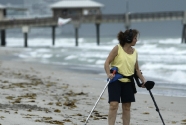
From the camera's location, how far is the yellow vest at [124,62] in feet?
28.3

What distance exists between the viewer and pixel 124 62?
28.3 feet

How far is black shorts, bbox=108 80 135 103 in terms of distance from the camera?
28.2 feet

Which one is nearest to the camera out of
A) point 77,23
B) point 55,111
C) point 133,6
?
point 55,111

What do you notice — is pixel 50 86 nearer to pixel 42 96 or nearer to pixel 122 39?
pixel 42 96

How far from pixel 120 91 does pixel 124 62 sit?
380mm

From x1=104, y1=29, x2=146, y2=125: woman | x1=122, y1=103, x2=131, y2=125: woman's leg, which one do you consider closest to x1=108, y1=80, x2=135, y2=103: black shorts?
x1=104, y1=29, x2=146, y2=125: woman

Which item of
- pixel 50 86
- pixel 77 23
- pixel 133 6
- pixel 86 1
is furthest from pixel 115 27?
pixel 50 86

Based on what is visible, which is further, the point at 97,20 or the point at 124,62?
the point at 97,20

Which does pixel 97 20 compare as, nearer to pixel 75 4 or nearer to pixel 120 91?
pixel 75 4

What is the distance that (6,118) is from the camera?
9.46 metres

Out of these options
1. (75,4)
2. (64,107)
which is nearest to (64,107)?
(64,107)

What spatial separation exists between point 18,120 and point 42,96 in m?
3.93

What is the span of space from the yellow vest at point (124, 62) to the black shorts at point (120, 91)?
72mm

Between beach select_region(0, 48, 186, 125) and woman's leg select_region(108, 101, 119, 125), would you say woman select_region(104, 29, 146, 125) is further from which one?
beach select_region(0, 48, 186, 125)
